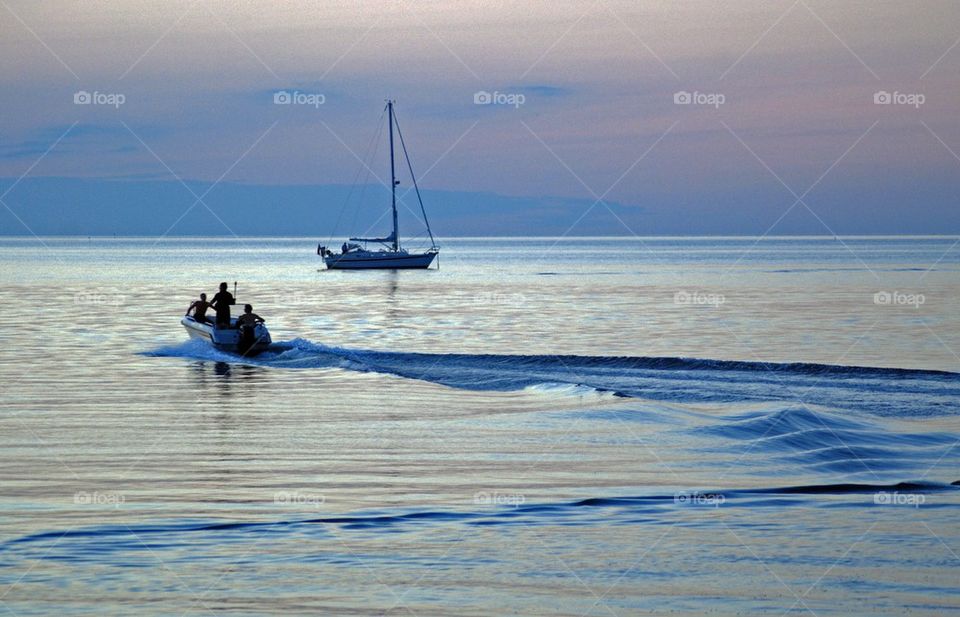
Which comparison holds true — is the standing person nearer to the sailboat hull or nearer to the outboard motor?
the outboard motor

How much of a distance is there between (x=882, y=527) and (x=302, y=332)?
105ft

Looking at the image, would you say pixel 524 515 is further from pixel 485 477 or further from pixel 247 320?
pixel 247 320

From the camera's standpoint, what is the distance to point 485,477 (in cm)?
1526

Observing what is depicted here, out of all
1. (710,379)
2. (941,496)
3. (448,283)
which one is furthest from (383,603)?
(448,283)

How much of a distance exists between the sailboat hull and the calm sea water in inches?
2763

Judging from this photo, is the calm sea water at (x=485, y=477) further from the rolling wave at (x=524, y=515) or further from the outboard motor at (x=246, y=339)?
the outboard motor at (x=246, y=339)

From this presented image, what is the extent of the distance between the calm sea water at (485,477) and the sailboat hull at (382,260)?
70172mm

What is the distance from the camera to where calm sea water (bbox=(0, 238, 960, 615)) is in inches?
412

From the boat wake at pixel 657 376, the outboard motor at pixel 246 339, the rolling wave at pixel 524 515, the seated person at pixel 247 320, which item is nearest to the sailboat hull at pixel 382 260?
the boat wake at pixel 657 376

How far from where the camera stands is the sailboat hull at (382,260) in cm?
10769

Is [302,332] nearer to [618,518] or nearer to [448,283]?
[618,518]

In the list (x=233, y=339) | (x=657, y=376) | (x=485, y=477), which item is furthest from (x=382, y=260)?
(x=485, y=477)

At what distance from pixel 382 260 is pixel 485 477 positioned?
94.3 meters

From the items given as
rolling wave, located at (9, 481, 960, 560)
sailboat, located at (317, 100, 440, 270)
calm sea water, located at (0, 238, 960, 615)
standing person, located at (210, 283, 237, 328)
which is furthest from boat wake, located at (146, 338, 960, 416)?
sailboat, located at (317, 100, 440, 270)
